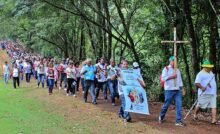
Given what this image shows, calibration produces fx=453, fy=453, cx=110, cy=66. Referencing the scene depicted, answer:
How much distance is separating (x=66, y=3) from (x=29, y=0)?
195 centimetres

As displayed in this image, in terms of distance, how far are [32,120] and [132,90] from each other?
10.5ft

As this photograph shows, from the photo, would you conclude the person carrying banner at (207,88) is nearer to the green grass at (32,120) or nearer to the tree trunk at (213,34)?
the tree trunk at (213,34)

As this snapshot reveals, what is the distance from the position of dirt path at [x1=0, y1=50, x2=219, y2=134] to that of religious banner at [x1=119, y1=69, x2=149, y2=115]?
44 cm

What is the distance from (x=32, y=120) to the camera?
13.8 meters

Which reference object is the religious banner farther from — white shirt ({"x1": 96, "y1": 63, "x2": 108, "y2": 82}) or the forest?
white shirt ({"x1": 96, "y1": 63, "x2": 108, "y2": 82})

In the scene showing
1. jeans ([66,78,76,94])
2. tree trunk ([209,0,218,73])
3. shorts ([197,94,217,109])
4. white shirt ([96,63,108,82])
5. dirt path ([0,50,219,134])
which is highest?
tree trunk ([209,0,218,73])

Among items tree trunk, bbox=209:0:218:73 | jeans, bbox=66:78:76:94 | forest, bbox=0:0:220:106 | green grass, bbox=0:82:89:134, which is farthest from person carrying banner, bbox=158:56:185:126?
jeans, bbox=66:78:76:94

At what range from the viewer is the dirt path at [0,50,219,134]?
12016 millimetres

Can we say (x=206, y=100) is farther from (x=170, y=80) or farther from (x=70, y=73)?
(x=70, y=73)

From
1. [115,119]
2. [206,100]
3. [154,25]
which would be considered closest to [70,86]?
[154,25]

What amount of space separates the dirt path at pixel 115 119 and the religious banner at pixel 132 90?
0.44 meters

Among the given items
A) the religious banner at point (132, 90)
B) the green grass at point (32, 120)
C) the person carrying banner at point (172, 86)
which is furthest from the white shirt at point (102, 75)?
the person carrying banner at point (172, 86)

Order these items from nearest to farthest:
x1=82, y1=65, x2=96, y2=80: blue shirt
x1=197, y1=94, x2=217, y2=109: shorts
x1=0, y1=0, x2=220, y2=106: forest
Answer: x1=197, y1=94, x2=217, y2=109: shorts → x1=0, y1=0, x2=220, y2=106: forest → x1=82, y1=65, x2=96, y2=80: blue shirt

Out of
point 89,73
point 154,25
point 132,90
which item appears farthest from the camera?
point 154,25
